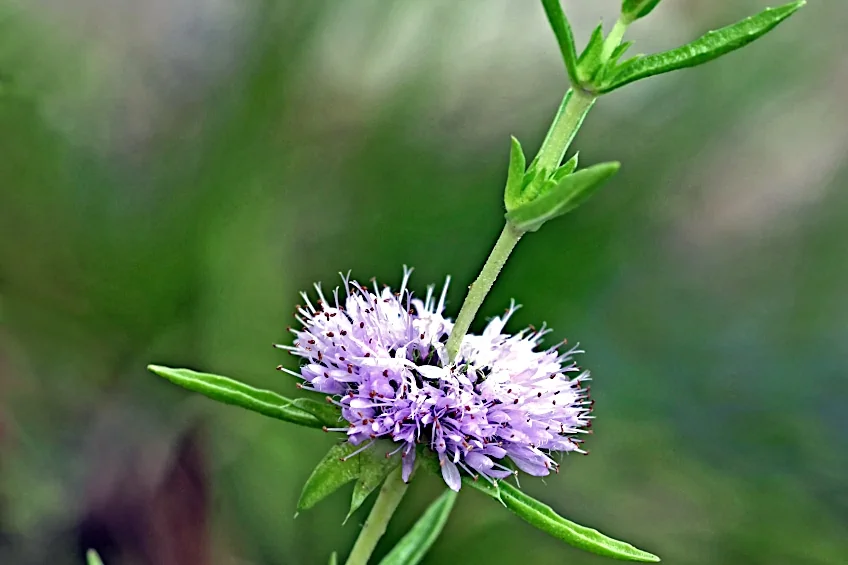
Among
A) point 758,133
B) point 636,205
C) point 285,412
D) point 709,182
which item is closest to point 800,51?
point 758,133

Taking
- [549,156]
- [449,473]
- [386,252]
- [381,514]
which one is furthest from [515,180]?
[386,252]

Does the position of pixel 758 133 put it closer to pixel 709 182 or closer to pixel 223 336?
pixel 709 182

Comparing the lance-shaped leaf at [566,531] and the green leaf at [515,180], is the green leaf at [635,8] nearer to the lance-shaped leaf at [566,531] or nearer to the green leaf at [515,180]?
the green leaf at [515,180]

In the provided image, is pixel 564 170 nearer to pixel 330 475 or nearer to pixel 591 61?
pixel 591 61

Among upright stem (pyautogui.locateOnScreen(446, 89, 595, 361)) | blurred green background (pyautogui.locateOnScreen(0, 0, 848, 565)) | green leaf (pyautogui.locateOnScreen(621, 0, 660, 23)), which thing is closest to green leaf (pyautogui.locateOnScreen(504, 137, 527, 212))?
upright stem (pyautogui.locateOnScreen(446, 89, 595, 361))

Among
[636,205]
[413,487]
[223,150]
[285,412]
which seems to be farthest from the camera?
[636,205]

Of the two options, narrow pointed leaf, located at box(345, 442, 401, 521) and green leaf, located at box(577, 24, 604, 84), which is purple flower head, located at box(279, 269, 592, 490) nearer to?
narrow pointed leaf, located at box(345, 442, 401, 521)

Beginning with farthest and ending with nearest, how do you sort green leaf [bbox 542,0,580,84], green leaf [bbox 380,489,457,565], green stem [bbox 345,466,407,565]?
1. green leaf [bbox 380,489,457,565]
2. green stem [bbox 345,466,407,565]
3. green leaf [bbox 542,0,580,84]
